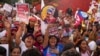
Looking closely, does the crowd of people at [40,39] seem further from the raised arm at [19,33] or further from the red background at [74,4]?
the red background at [74,4]

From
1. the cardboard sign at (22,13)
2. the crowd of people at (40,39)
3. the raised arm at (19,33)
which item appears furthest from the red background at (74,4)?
the raised arm at (19,33)

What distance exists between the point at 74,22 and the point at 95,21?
23.6 inches

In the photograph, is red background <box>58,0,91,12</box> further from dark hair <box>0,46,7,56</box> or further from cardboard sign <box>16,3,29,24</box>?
dark hair <box>0,46,7,56</box>

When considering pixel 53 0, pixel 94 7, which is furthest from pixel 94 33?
pixel 53 0

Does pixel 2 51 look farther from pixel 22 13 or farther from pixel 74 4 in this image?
pixel 74 4

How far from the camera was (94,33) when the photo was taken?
958cm

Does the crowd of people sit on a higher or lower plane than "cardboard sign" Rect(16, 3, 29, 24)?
lower

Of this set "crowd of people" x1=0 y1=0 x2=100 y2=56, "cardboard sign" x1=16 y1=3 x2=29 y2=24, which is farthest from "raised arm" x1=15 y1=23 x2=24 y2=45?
"cardboard sign" x1=16 y1=3 x2=29 y2=24

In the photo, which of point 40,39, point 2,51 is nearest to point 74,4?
point 40,39

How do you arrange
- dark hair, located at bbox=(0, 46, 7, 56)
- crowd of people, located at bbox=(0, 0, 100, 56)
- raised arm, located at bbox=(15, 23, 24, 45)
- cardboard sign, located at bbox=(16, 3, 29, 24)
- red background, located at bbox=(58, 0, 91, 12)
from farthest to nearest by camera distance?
red background, located at bbox=(58, 0, 91, 12) → cardboard sign, located at bbox=(16, 3, 29, 24) → raised arm, located at bbox=(15, 23, 24, 45) → crowd of people, located at bbox=(0, 0, 100, 56) → dark hair, located at bbox=(0, 46, 7, 56)

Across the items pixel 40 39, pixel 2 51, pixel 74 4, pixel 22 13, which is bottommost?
pixel 74 4

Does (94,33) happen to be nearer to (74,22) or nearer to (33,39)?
(74,22)

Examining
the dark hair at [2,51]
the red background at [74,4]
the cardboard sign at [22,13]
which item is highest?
the cardboard sign at [22,13]

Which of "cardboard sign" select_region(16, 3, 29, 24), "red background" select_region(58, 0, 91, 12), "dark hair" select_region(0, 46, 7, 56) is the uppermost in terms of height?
"cardboard sign" select_region(16, 3, 29, 24)
